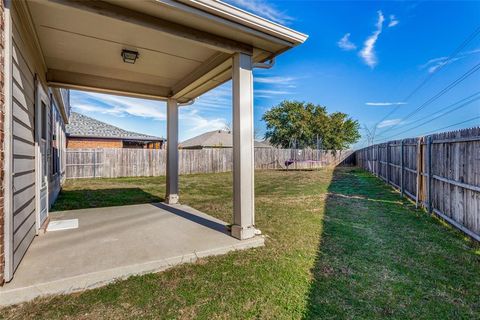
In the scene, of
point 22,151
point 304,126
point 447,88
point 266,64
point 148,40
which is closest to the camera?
point 22,151

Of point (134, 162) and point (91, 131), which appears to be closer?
point (134, 162)

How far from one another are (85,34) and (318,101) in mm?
Answer: 29268

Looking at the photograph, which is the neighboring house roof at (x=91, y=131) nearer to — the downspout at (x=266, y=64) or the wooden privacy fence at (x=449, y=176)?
the downspout at (x=266, y=64)

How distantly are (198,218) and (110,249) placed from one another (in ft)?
5.74

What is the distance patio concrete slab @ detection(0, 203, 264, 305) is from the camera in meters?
2.28

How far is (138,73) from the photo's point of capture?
483 centimetres

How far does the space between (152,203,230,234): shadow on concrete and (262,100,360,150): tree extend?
81.8 feet

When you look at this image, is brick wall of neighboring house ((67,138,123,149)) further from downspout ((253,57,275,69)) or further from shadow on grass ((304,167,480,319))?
shadow on grass ((304,167,480,319))

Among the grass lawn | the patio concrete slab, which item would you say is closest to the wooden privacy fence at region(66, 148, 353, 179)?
the patio concrete slab

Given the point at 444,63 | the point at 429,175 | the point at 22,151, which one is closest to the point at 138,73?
the point at 22,151

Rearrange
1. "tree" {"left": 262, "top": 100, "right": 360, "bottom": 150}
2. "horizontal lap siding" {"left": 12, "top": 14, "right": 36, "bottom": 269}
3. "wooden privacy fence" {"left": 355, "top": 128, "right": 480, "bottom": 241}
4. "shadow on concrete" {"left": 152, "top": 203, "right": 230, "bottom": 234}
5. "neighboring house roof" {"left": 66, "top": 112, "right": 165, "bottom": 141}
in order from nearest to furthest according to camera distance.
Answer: "horizontal lap siding" {"left": 12, "top": 14, "right": 36, "bottom": 269} < "wooden privacy fence" {"left": 355, "top": 128, "right": 480, "bottom": 241} < "shadow on concrete" {"left": 152, "top": 203, "right": 230, "bottom": 234} < "neighboring house roof" {"left": 66, "top": 112, "right": 165, "bottom": 141} < "tree" {"left": 262, "top": 100, "right": 360, "bottom": 150}

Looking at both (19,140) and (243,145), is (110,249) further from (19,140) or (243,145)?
(243,145)

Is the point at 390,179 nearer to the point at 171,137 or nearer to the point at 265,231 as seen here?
the point at 265,231

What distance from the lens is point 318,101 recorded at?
29891 mm
